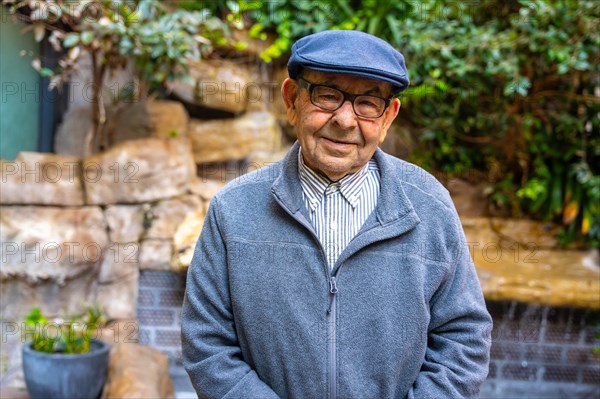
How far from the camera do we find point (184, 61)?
400 cm

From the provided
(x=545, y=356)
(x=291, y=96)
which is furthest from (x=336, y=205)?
(x=545, y=356)

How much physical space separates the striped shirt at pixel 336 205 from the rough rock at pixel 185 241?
1989mm

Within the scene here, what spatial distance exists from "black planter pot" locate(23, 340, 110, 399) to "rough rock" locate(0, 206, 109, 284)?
0.57m

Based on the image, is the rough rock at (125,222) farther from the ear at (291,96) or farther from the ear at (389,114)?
the ear at (389,114)

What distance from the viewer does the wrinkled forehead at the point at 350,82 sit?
1.48 m

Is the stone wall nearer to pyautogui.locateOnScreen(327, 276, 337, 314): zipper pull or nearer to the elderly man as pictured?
the elderly man

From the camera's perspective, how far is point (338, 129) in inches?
59.2

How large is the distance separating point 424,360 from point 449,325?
111 mm

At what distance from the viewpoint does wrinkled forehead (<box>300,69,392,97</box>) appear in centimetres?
148

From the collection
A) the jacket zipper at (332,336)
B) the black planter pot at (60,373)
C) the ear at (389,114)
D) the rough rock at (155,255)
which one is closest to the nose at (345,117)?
the ear at (389,114)

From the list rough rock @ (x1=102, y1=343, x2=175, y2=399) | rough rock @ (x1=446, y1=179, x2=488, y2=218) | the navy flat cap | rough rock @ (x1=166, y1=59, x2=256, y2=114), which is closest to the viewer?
the navy flat cap

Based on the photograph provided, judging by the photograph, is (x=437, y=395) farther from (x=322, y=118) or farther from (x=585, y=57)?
(x=585, y=57)

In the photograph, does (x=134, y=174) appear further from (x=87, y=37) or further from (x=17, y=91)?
(x=17, y=91)

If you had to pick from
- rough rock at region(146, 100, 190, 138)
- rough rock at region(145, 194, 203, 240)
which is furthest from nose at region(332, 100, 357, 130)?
rough rock at region(146, 100, 190, 138)
